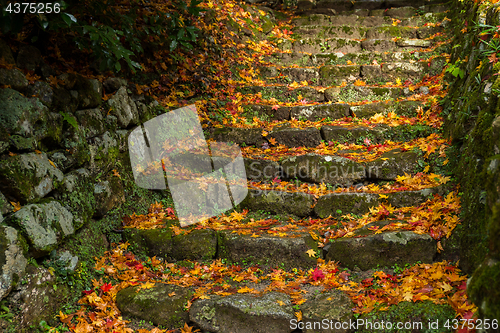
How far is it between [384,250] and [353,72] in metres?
3.43

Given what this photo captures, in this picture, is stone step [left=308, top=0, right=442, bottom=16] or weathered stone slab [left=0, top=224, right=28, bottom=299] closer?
weathered stone slab [left=0, top=224, right=28, bottom=299]

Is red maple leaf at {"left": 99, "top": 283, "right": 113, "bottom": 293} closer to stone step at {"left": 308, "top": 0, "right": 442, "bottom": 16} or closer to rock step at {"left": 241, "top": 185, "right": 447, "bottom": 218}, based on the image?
rock step at {"left": 241, "top": 185, "right": 447, "bottom": 218}

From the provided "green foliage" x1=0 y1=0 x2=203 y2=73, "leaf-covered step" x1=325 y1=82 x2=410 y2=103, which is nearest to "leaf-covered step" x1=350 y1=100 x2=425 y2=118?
"leaf-covered step" x1=325 y1=82 x2=410 y2=103

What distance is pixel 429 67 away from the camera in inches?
190

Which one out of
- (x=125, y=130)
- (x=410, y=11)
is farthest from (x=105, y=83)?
(x=410, y=11)

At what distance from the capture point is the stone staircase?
2.60m

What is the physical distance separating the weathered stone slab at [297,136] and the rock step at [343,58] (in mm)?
2120

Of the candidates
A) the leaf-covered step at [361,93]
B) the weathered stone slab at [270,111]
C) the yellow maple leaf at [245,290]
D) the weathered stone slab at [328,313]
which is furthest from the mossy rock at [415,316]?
the leaf-covered step at [361,93]

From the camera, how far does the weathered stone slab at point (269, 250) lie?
2.80 metres

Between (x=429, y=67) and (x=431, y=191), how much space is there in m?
2.72

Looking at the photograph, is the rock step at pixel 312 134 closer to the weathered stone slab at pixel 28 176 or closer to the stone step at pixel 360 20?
the weathered stone slab at pixel 28 176

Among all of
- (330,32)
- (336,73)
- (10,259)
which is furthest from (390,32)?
(10,259)

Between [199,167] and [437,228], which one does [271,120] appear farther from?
[437,228]

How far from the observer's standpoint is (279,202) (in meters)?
3.41
